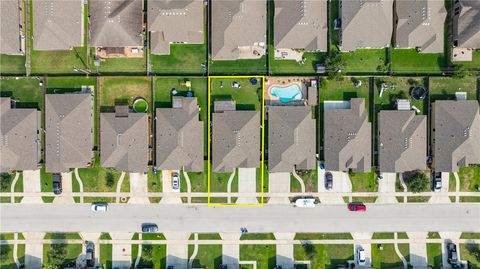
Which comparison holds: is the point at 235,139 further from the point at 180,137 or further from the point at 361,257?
the point at 361,257

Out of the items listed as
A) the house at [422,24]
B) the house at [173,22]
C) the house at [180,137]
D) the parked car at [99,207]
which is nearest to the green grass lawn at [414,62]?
the house at [422,24]

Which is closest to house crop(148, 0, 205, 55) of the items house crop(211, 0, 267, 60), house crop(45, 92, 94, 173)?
house crop(211, 0, 267, 60)

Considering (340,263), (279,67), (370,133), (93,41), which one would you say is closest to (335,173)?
(370,133)

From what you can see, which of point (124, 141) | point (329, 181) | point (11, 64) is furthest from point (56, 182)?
→ point (329, 181)

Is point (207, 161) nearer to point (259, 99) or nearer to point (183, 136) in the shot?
point (183, 136)

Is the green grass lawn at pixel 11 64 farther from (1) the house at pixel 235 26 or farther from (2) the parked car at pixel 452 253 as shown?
(2) the parked car at pixel 452 253
